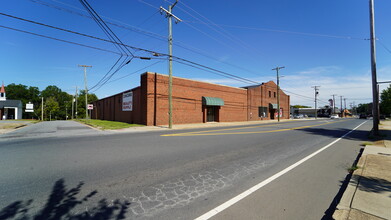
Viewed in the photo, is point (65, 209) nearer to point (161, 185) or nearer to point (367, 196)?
point (161, 185)

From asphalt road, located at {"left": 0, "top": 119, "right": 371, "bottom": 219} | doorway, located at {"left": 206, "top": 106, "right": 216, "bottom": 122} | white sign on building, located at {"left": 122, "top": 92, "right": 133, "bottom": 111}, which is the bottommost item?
asphalt road, located at {"left": 0, "top": 119, "right": 371, "bottom": 219}

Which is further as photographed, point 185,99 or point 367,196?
point 185,99

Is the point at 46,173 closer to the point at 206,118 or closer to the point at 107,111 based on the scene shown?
the point at 206,118

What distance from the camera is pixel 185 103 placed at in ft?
80.9

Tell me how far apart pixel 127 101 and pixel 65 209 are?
2560cm

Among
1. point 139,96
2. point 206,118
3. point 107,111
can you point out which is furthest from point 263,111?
point 107,111

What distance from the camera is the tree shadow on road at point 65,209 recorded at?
8.46ft

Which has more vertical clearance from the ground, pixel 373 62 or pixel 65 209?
pixel 373 62

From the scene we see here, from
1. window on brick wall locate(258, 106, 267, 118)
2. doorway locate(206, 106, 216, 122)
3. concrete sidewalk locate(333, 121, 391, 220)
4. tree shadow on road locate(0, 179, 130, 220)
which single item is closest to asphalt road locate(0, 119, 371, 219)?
tree shadow on road locate(0, 179, 130, 220)

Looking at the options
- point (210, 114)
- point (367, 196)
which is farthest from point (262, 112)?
point (367, 196)

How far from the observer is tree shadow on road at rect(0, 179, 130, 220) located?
2578 millimetres

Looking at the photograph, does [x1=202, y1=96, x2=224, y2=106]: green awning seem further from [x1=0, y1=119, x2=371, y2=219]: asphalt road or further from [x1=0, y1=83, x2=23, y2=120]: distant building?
[x1=0, y1=83, x2=23, y2=120]: distant building

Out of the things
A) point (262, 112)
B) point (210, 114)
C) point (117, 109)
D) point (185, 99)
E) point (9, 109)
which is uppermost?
point (185, 99)

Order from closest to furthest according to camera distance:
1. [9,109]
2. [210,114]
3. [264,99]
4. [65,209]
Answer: [65,209] → [210,114] → [264,99] → [9,109]
